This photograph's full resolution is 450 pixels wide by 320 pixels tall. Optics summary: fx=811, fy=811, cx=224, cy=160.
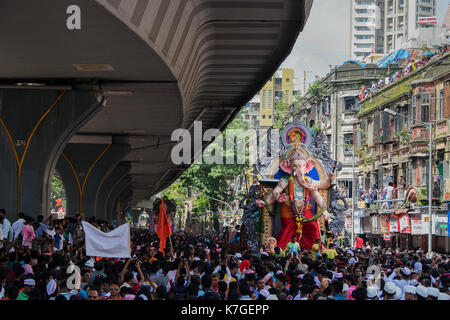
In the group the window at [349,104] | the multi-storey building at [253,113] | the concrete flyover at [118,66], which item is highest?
the multi-storey building at [253,113]

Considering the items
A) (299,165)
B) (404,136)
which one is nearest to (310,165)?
(299,165)

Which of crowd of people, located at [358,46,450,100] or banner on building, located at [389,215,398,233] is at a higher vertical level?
crowd of people, located at [358,46,450,100]

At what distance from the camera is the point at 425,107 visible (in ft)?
147

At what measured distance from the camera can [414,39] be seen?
69.2 meters

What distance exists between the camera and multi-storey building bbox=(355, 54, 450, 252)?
139 feet

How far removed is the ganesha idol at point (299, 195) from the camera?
28953mm

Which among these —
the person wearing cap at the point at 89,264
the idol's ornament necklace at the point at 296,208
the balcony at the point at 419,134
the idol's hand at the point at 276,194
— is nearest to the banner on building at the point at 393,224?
the balcony at the point at 419,134

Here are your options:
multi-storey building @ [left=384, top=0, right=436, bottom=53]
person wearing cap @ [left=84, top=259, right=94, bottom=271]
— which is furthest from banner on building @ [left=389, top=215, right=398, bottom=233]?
multi-storey building @ [left=384, top=0, right=436, bottom=53]

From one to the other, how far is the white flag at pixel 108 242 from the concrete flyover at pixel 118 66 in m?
3.38

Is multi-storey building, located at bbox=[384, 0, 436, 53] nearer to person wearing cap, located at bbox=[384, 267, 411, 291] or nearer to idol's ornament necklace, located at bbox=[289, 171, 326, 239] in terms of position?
idol's ornament necklace, located at bbox=[289, 171, 326, 239]

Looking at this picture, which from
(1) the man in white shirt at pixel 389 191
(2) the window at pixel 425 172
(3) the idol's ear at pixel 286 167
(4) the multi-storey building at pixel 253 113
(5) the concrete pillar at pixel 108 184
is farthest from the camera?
(4) the multi-storey building at pixel 253 113

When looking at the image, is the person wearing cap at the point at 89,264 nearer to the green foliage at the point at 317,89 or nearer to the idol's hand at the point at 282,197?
the idol's hand at the point at 282,197

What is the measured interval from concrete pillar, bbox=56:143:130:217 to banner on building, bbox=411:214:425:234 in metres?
17.1
